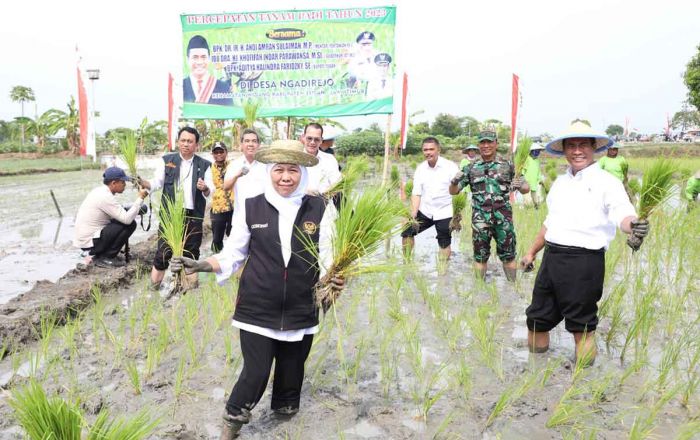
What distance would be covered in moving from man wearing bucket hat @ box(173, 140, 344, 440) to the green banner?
21.1ft

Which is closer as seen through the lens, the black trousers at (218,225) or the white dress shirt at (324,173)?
the white dress shirt at (324,173)

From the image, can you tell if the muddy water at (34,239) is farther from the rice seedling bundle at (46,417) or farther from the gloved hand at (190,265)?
the rice seedling bundle at (46,417)

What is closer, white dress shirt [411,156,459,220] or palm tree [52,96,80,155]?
white dress shirt [411,156,459,220]

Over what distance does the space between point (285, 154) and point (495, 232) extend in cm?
302

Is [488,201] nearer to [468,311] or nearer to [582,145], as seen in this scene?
[468,311]

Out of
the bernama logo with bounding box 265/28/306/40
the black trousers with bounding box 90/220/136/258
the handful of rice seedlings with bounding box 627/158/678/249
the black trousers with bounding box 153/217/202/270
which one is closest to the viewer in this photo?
the handful of rice seedlings with bounding box 627/158/678/249

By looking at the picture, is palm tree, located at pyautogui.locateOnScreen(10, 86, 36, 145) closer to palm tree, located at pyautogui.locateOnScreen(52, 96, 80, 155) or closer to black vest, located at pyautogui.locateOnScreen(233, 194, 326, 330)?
palm tree, located at pyautogui.locateOnScreen(52, 96, 80, 155)

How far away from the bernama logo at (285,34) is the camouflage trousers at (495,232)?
17.7 feet

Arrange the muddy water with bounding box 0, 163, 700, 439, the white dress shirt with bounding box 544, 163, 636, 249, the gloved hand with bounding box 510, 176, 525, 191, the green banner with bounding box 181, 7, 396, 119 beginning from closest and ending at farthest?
the muddy water with bounding box 0, 163, 700, 439, the white dress shirt with bounding box 544, 163, 636, 249, the gloved hand with bounding box 510, 176, 525, 191, the green banner with bounding box 181, 7, 396, 119

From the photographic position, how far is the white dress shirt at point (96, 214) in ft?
17.9

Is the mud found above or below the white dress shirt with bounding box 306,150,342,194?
below

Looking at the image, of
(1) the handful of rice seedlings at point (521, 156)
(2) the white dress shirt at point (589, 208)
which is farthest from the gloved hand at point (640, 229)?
(1) the handful of rice seedlings at point (521, 156)

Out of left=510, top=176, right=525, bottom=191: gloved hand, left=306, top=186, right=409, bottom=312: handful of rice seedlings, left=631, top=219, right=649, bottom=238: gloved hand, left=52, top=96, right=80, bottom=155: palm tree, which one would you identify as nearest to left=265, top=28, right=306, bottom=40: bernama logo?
left=510, top=176, right=525, bottom=191: gloved hand

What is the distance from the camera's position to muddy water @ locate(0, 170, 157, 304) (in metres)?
5.63
